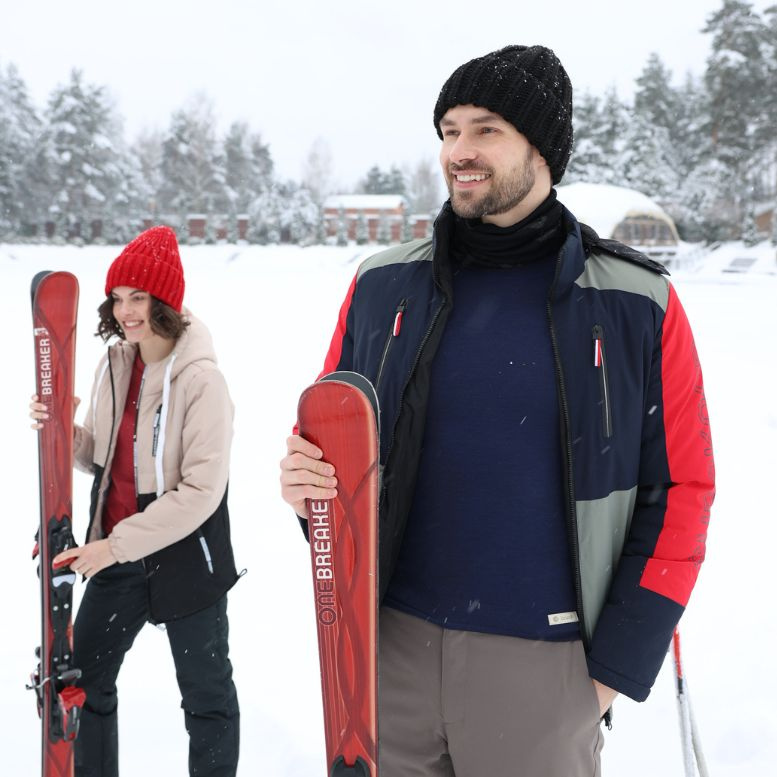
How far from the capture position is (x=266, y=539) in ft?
16.0

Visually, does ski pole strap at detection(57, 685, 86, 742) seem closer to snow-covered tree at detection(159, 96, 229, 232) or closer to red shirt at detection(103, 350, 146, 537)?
red shirt at detection(103, 350, 146, 537)

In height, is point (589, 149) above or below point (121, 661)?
above

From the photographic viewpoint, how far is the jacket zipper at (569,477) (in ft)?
4.46

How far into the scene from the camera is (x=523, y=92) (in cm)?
146

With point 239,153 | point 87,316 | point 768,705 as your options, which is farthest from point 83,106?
point 768,705

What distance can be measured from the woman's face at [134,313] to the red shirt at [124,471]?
4.6 inches

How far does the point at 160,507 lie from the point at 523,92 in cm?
141

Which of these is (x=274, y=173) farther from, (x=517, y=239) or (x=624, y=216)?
(x=517, y=239)

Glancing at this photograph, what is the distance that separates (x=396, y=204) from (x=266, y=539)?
191 feet

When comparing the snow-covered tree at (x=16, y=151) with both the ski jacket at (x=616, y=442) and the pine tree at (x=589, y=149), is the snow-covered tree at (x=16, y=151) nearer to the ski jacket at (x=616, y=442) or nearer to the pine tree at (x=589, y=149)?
the pine tree at (x=589, y=149)

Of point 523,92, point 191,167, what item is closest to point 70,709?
point 523,92

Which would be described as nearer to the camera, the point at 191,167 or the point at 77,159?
the point at 77,159

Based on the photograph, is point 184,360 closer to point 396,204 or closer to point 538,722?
point 538,722

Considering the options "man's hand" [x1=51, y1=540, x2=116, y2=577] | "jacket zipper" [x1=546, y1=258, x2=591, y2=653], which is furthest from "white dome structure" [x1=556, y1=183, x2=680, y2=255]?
"jacket zipper" [x1=546, y1=258, x2=591, y2=653]
